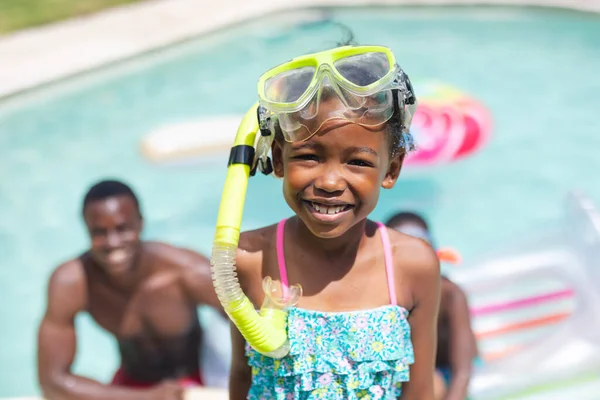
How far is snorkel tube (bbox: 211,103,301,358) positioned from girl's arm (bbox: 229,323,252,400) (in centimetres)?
15

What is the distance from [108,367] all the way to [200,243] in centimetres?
135

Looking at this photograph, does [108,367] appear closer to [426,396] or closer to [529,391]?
[529,391]

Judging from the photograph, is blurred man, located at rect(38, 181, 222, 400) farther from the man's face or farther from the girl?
the girl

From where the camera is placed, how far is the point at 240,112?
25.6 feet

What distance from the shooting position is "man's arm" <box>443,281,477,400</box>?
327cm

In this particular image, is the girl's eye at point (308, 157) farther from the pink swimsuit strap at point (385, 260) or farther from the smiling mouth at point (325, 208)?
the pink swimsuit strap at point (385, 260)

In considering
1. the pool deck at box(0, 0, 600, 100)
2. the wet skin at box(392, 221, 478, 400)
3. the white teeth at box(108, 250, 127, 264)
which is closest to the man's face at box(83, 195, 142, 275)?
the white teeth at box(108, 250, 127, 264)

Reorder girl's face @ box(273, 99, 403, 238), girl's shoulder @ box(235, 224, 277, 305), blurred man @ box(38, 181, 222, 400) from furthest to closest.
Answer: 1. blurred man @ box(38, 181, 222, 400)
2. girl's shoulder @ box(235, 224, 277, 305)
3. girl's face @ box(273, 99, 403, 238)

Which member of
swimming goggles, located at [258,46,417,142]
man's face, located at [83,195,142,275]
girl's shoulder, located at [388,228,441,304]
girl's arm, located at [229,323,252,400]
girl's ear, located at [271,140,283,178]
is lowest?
girl's arm, located at [229,323,252,400]

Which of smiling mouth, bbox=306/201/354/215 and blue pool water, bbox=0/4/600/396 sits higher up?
blue pool water, bbox=0/4/600/396

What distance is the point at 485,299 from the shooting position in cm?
434

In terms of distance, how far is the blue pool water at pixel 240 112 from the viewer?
611 cm

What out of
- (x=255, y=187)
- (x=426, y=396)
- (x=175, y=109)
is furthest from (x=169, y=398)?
(x=175, y=109)

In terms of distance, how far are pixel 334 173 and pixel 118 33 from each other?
7.38 metres
